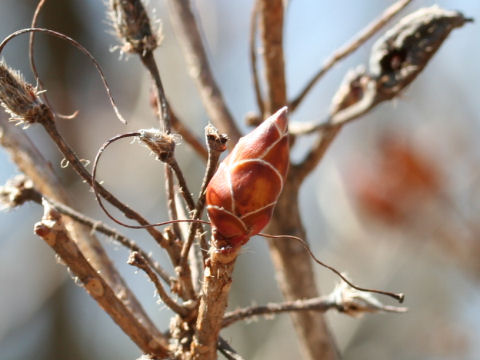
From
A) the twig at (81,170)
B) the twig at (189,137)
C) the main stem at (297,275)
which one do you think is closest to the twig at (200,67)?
the twig at (189,137)

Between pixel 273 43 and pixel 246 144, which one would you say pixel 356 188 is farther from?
pixel 246 144

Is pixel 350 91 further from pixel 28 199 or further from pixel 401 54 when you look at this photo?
pixel 28 199

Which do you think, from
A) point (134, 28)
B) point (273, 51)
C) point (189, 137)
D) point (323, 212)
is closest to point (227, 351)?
point (134, 28)

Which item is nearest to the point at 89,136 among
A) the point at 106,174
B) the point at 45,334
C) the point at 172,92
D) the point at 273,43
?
the point at 106,174

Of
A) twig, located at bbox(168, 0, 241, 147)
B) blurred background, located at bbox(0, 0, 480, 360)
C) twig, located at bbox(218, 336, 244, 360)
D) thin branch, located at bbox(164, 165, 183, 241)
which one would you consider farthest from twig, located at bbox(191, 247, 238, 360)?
blurred background, located at bbox(0, 0, 480, 360)

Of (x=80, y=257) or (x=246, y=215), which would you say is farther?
(x=80, y=257)
